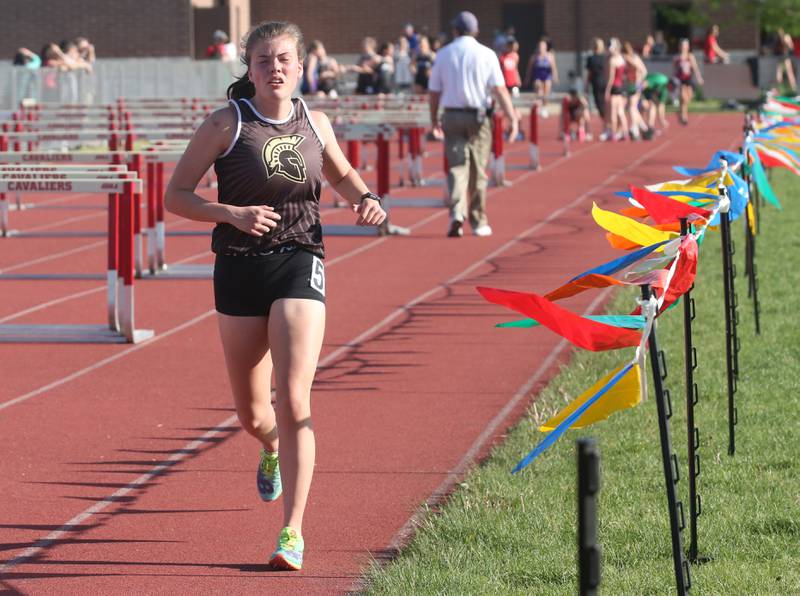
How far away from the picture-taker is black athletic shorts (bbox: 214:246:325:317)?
5.71m

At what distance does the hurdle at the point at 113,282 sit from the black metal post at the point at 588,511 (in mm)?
7401

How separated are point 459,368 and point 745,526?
378 centimetres

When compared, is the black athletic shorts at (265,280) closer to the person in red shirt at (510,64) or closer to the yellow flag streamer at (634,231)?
the yellow flag streamer at (634,231)

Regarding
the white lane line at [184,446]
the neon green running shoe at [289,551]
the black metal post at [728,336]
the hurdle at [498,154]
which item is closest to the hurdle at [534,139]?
the hurdle at [498,154]

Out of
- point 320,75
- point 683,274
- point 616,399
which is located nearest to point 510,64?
point 320,75

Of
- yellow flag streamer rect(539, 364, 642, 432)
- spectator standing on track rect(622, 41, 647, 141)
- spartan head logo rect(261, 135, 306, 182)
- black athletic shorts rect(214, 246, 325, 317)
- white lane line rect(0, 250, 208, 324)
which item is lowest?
white lane line rect(0, 250, 208, 324)

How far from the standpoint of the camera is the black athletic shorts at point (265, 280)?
5.71m

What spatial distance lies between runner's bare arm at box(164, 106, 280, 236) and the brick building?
155ft

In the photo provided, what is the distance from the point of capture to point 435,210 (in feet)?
65.8

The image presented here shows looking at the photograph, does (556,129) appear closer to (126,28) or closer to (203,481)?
(126,28)

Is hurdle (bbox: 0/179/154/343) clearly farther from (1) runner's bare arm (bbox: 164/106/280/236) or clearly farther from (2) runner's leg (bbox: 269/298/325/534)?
(2) runner's leg (bbox: 269/298/325/534)

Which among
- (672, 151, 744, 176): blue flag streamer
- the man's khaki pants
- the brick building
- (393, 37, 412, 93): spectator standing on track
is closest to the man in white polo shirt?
the man's khaki pants

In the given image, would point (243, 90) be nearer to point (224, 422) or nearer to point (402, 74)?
point (224, 422)

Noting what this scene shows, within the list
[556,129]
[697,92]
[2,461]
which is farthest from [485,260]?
[697,92]
